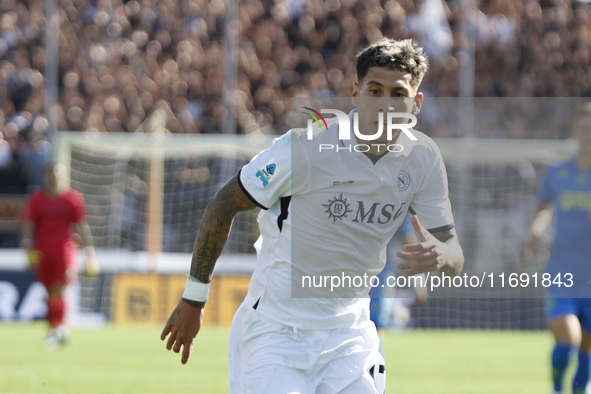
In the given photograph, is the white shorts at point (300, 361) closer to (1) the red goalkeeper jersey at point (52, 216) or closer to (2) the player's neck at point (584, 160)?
A: (2) the player's neck at point (584, 160)

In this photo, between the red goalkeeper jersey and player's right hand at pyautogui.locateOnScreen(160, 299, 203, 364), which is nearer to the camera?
player's right hand at pyautogui.locateOnScreen(160, 299, 203, 364)

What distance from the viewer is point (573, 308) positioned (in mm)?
6211

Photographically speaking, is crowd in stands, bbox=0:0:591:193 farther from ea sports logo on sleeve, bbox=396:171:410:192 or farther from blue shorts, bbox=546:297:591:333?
ea sports logo on sleeve, bbox=396:171:410:192

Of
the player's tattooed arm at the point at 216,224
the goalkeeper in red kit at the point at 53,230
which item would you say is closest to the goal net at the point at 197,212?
the goalkeeper in red kit at the point at 53,230

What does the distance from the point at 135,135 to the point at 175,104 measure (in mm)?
1433

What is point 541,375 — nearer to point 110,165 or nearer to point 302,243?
point 302,243

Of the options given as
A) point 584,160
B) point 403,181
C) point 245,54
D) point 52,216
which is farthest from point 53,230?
point 403,181

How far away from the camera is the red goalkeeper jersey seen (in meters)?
10.7

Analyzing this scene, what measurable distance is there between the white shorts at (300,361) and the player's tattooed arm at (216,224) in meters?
0.28

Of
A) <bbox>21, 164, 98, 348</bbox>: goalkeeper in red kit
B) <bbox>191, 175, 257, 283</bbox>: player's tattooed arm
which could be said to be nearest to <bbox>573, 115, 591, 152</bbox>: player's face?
<bbox>191, 175, 257, 283</bbox>: player's tattooed arm

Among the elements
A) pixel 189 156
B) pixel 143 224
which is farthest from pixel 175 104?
pixel 143 224

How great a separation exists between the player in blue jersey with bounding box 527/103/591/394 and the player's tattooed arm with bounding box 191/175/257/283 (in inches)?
142

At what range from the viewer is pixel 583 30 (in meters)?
15.2

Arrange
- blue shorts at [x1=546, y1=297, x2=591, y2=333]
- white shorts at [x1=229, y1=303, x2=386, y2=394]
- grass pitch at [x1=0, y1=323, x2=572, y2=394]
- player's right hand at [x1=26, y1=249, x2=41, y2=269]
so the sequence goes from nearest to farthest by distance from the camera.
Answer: white shorts at [x1=229, y1=303, x2=386, y2=394]
blue shorts at [x1=546, y1=297, x2=591, y2=333]
grass pitch at [x1=0, y1=323, x2=572, y2=394]
player's right hand at [x1=26, y1=249, x2=41, y2=269]
